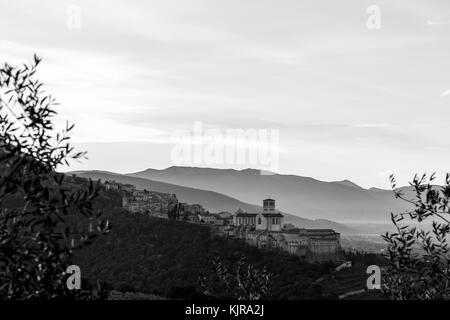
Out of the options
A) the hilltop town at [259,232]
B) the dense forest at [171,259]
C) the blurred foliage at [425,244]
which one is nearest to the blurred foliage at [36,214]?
the blurred foliage at [425,244]

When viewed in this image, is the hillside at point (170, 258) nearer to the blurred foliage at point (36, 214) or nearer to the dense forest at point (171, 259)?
the dense forest at point (171, 259)

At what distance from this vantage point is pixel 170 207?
193m

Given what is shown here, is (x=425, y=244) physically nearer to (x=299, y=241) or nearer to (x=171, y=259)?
(x=171, y=259)

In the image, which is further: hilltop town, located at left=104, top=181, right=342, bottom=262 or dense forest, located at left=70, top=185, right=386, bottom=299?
hilltop town, located at left=104, top=181, right=342, bottom=262

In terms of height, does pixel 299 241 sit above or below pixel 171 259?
above

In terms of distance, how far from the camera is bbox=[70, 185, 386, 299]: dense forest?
12188cm

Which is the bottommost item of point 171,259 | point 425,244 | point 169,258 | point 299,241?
point 171,259

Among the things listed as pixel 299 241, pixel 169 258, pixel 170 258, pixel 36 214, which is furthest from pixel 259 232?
pixel 36 214

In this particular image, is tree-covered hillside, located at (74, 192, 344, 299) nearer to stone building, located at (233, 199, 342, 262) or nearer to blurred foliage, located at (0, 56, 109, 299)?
stone building, located at (233, 199, 342, 262)

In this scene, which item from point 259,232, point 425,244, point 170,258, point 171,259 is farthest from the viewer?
point 259,232

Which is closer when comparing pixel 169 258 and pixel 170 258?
pixel 170 258

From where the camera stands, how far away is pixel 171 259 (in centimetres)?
14025

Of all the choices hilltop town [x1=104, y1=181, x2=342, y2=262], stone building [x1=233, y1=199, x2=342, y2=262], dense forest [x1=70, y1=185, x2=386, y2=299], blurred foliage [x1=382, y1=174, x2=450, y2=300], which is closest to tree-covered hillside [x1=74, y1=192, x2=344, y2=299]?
dense forest [x1=70, y1=185, x2=386, y2=299]
